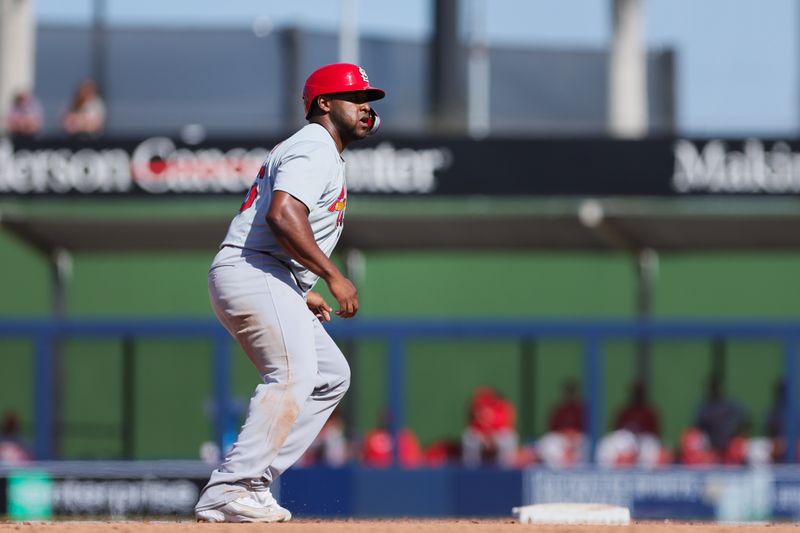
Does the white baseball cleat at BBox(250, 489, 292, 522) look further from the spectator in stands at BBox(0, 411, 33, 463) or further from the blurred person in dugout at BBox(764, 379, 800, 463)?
the spectator in stands at BBox(0, 411, 33, 463)

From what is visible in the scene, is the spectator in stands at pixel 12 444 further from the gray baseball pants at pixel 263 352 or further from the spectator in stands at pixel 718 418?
the gray baseball pants at pixel 263 352

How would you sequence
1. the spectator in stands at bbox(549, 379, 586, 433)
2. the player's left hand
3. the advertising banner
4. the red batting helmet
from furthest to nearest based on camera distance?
the advertising banner, the spectator in stands at bbox(549, 379, 586, 433), the player's left hand, the red batting helmet

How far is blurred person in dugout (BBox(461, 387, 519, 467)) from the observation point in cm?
1342

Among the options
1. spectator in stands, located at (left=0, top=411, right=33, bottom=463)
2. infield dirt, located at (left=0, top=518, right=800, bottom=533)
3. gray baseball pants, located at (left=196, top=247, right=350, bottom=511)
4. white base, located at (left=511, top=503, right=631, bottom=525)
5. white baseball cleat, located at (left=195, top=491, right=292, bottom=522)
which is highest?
gray baseball pants, located at (left=196, top=247, right=350, bottom=511)

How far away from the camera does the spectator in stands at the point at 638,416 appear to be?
13594 mm

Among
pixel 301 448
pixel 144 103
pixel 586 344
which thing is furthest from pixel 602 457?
pixel 301 448

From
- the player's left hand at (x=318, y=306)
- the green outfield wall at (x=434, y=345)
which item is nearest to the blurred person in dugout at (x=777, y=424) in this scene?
the green outfield wall at (x=434, y=345)

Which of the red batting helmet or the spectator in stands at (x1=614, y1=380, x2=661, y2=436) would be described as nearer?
the red batting helmet

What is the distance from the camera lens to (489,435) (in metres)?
13.5

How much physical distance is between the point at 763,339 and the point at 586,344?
4.93ft

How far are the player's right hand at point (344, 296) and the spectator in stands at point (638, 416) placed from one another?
8.72m

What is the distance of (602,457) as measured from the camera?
1344 centimetres

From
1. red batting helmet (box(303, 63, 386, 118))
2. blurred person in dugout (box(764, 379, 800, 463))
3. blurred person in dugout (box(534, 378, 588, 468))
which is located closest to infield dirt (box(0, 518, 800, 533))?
red batting helmet (box(303, 63, 386, 118))

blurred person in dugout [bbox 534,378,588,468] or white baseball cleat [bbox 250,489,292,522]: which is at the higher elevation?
white baseball cleat [bbox 250,489,292,522]
